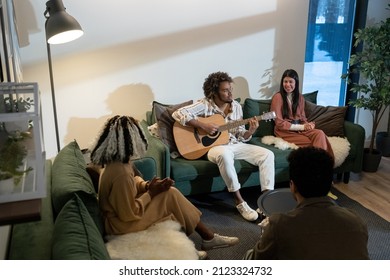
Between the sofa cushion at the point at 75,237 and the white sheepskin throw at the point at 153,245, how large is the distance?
0.35 m

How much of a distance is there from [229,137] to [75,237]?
1.91 metres

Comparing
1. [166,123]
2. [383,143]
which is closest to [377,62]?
[383,143]

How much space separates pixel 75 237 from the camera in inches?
51.1

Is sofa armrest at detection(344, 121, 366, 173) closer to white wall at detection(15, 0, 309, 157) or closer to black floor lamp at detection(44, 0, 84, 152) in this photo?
white wall at detection(15, 0, 309, 157)

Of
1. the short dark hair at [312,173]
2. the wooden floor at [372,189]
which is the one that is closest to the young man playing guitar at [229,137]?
the wooden floor at [372,189]

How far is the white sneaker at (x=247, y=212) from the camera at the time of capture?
2.73 metres

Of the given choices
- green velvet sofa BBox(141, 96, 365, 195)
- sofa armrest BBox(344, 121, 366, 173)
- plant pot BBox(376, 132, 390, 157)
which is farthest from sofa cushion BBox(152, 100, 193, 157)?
plant pot BBox(376, 132, 390, 157)

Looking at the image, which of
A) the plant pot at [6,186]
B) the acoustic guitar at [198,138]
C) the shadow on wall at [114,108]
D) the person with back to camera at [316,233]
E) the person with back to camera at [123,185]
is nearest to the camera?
the plant pot at [6,186]

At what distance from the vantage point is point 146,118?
3.32 m

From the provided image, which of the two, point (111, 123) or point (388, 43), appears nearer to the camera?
point (111, 123)

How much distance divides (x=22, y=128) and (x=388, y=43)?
10.4 ft

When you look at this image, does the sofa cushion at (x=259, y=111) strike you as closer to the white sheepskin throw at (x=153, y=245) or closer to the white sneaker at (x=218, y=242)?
the white sneaker at (x=218, y=242)

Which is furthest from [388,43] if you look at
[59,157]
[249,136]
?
[59,157]

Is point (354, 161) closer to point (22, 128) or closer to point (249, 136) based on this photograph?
point (249, 136)
